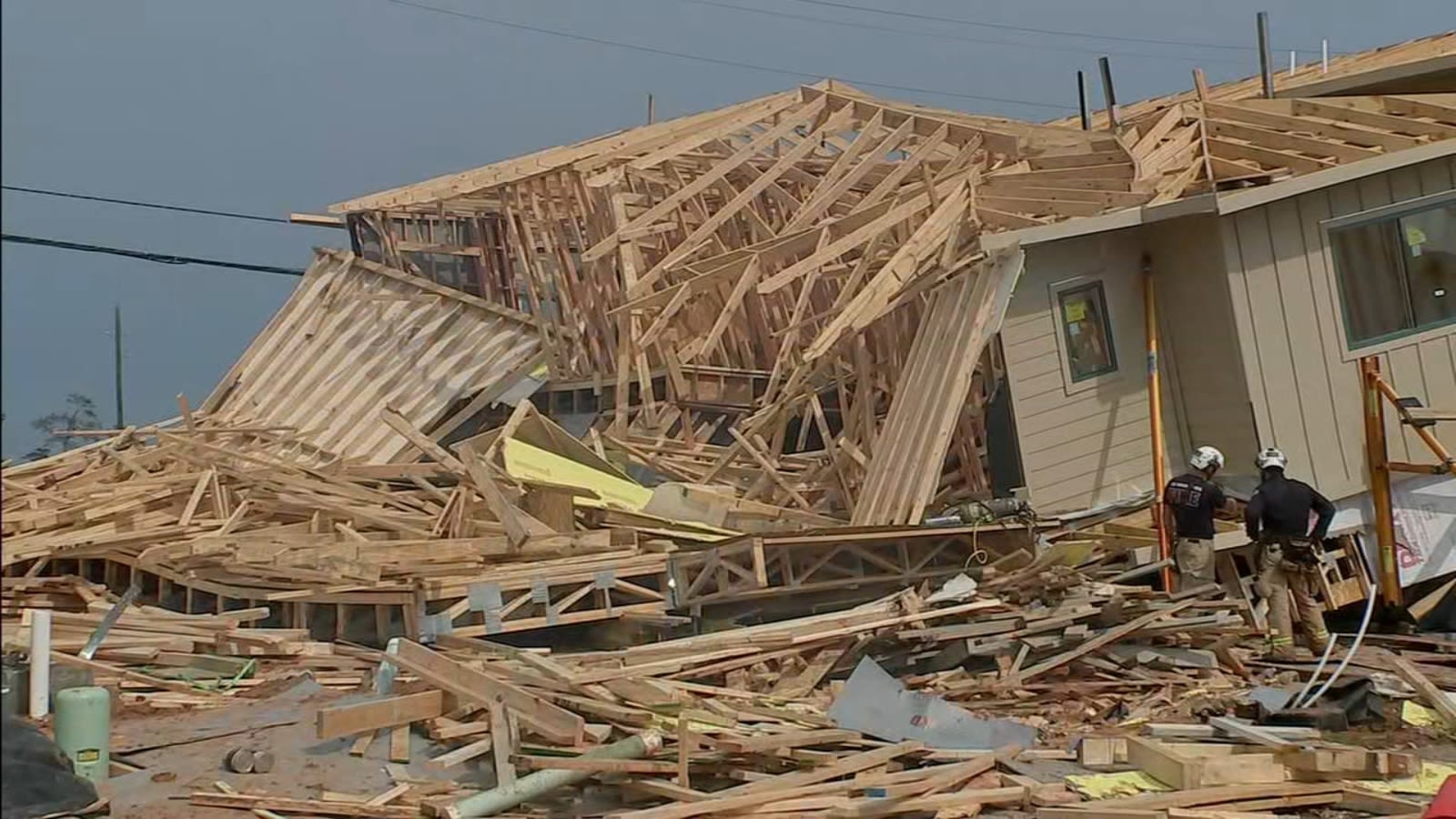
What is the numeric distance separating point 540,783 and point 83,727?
Answer: 7.78 feet

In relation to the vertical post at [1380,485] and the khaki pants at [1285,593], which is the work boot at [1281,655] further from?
the vertical post at [1380,485]

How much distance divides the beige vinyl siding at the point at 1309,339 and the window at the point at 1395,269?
0.13 metres

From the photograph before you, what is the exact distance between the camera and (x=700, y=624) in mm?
11461

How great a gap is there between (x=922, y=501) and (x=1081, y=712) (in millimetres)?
2819

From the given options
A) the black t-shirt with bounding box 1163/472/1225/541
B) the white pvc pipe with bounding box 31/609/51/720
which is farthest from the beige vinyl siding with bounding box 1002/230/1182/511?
the white pvc pipe with bounding box 31/609/51/720

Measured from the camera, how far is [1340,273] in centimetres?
1280

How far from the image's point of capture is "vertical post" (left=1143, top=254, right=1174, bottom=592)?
1177cm

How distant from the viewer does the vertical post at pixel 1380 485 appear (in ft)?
41.1

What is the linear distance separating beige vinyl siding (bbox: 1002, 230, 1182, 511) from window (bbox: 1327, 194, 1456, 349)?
1.73 metres

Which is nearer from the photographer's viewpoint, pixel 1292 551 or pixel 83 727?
pixel 83 727

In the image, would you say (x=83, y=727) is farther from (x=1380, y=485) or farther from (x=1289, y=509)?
(x=1380, y=485)

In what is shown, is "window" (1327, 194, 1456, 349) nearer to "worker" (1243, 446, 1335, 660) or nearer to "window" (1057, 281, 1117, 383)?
"window" (1057, 281, 1117, 383)

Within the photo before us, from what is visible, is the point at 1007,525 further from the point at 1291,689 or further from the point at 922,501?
the point at 1291,689

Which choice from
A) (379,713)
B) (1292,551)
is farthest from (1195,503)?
(379,713)
